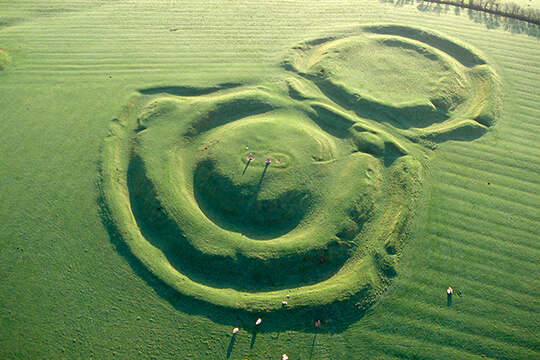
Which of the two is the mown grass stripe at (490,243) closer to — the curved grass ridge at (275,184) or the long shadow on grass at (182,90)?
the curved grass ridge at (275,184)

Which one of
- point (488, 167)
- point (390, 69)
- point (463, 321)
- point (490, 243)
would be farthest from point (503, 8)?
point (463, 321)

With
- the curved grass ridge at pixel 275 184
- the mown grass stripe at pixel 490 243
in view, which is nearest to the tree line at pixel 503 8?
the curved grass ridge at pixel 275 184

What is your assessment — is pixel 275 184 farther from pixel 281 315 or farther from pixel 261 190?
pixel 281 315

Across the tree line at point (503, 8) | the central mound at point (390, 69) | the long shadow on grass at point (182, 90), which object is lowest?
the long shadow on grass at point (182, 90)

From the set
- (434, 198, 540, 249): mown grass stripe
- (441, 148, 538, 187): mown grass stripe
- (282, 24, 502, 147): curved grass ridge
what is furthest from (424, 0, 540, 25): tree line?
(434, 198, 540, 249): mown grass stripe

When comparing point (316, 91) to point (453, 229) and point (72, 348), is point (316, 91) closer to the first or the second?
point (453, 229)

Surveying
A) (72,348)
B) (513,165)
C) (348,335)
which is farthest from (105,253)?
(513,165)
